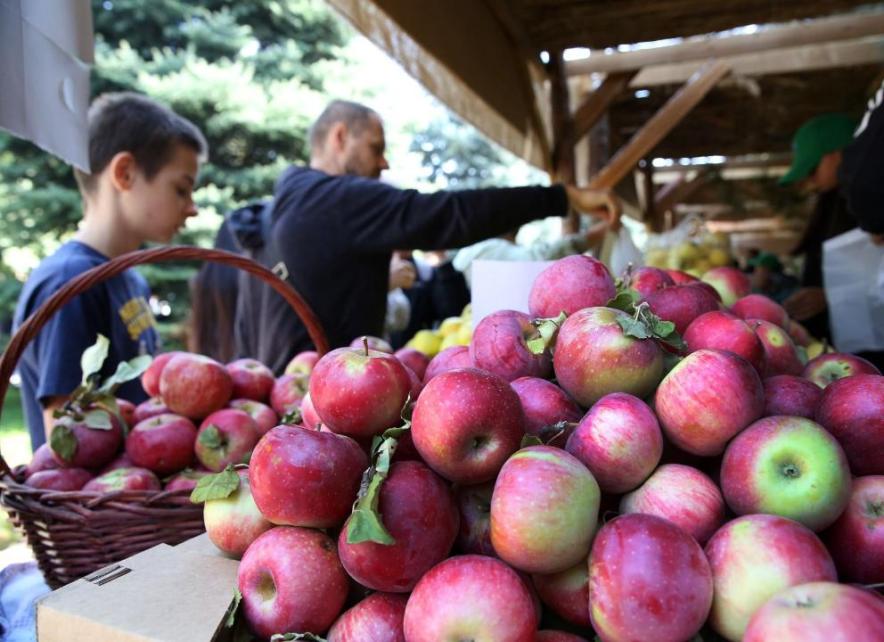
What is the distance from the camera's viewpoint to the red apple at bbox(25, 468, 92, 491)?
56.2 inches

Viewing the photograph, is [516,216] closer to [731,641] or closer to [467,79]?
[467,79]

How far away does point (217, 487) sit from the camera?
3.26ft

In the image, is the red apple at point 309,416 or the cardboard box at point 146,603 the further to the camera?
the red apple at point 309,416

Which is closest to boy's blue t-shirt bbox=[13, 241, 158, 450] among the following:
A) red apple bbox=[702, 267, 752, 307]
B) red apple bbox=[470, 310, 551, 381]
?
red apple bbox=[470, 310, 551, 381]

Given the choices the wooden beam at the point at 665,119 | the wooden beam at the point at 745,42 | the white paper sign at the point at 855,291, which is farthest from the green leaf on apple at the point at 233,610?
the wooden beam at the point at 745,42

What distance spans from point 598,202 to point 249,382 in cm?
155

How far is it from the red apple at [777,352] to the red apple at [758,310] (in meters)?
0.19

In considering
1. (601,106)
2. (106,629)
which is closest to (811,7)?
(601,106)

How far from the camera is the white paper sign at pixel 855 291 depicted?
296cm

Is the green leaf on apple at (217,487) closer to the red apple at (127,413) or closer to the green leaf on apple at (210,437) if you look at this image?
the green leaf on apple at (210,437)

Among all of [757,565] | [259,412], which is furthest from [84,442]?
[757,565]

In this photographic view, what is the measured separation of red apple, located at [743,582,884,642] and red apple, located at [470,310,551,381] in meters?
0.50

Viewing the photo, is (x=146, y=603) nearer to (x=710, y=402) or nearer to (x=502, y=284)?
(x=710, y=402)

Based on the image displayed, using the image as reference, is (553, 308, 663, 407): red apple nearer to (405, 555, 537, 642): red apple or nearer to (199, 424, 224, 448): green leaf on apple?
(405, 555, 537, 642): red apple
